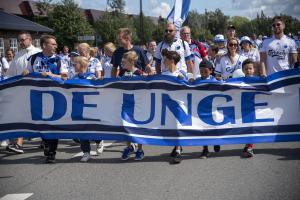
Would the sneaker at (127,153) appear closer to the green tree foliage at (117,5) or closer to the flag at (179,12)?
→ the flag at (179,12)

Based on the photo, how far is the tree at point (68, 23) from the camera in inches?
1891

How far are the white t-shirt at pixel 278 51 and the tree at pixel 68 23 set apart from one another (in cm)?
4195

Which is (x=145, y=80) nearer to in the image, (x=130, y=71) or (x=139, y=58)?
(x=130, y=71)

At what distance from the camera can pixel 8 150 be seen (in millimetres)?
7695

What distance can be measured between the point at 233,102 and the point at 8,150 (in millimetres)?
4215

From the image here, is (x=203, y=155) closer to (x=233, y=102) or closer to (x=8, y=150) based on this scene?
(x=233, y=102)

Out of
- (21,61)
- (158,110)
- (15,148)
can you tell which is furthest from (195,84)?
(15,148)

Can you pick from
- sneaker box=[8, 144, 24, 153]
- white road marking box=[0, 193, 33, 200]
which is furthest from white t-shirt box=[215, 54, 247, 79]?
white road marking box=[0, 193, 33, 200]

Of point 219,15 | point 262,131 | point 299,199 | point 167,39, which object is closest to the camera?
point 299,199

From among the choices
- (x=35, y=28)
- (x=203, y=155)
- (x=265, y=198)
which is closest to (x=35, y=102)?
(x=203, y=155)

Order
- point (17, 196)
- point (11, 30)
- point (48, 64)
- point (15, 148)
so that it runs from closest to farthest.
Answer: point (17, 196) < point (48, 64) < point (15, 148) < point (11, 30)

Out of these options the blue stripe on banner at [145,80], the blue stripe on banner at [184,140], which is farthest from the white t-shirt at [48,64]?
the blue stripe on banner at [184,140]

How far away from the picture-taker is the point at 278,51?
7.57m

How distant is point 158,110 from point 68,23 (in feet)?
144
